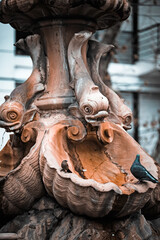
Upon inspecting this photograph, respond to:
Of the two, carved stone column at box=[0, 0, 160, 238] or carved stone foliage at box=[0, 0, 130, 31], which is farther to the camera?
carved stone foliage at box=[0, 0, 130, 31]

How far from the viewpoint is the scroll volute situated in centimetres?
418

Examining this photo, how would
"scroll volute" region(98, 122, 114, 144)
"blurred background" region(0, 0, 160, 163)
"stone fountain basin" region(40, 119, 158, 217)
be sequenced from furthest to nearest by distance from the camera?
"blurred background" region(0, 0, 160, 163) < "scroll volute" region(98, 122, 114, 144) < "stone fountain basin" region(40, 119, 158, 217)

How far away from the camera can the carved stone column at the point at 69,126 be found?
3795mm

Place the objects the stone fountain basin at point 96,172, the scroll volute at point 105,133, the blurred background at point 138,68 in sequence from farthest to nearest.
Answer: the blurred background at point 138,68, the scroll volute at point 105,133, the stone fountain basin at point 96,172

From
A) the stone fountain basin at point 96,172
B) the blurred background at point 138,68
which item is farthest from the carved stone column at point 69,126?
the blurred background at point 138,68

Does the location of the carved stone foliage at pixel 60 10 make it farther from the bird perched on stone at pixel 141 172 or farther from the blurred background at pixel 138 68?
the blurred background at pixel 138 68

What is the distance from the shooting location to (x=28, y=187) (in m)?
4.00

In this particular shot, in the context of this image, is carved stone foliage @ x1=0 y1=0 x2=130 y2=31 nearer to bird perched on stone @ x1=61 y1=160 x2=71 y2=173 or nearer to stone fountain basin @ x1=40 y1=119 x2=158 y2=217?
stone fountain basin @ x1=40 y1=119 x2=158 y2=217

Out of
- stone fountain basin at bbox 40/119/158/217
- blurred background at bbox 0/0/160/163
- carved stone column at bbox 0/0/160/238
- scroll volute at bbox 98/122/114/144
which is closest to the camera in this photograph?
stone fountain basin at bbox 40/119/158/217

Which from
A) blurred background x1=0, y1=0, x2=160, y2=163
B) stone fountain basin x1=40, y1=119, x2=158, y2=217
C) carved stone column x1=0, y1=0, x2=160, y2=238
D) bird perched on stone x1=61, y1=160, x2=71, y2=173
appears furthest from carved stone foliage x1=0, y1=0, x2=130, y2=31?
blurred background x1=0, y1=0, x2=160, y2=163

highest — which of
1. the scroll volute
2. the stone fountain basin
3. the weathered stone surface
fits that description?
the scroll volute

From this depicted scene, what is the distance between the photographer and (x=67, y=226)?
3867 mm

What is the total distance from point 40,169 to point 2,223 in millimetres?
530

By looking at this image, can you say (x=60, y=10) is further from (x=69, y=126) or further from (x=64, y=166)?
(x=64, y=166)
